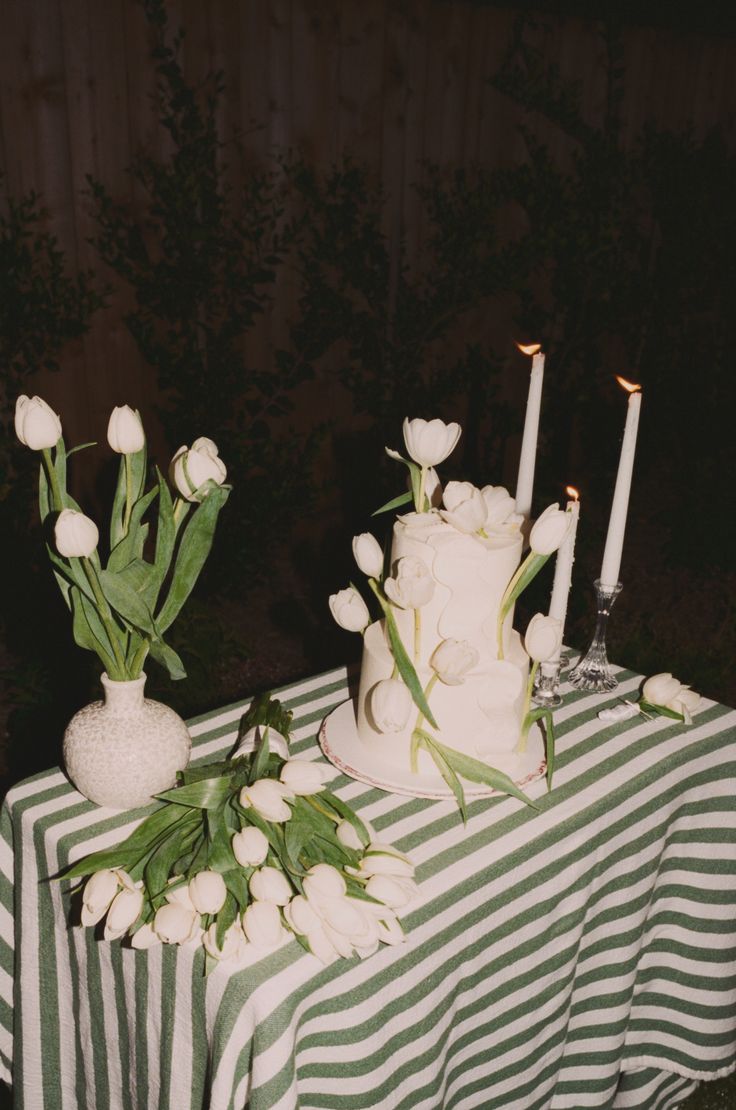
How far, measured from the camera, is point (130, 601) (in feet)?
3.25

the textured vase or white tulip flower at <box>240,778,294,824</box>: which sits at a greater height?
white tulip flower at <box>240,778,294,824</box>

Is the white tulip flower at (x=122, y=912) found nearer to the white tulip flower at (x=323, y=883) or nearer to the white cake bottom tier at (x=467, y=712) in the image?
the white tulip flower at (x=323, y=883)

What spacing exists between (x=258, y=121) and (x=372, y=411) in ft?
3.46

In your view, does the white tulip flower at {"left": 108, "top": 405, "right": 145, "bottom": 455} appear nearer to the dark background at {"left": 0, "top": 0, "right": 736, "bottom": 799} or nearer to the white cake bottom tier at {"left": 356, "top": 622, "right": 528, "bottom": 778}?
the white cake bottom tier at {"left": 356, "top": 622, "right": 528, "bottom": 778}

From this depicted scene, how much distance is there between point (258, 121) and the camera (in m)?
3.20

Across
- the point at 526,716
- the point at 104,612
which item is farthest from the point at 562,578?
the point at 104,612

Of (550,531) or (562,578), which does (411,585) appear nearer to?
(550,531)

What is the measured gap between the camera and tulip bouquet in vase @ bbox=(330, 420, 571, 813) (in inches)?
41.0

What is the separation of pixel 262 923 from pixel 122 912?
0.13 meters

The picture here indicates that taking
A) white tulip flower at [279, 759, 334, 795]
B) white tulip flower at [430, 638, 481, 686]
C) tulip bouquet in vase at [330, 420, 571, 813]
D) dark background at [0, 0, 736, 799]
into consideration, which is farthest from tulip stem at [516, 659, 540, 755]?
dark background at [0, 0, 736, 799]

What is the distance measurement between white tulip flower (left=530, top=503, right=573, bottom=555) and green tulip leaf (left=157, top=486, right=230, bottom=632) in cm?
36

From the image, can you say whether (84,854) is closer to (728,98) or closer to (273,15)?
(273,15)

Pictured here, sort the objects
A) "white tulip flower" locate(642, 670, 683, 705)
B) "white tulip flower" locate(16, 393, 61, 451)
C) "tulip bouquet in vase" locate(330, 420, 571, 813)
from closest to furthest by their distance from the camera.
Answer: "white tulip flower" locate(16, 393, 61, 451) < "tulip bouquet in vase" locate(330, 420, 571, 813) < "white tulip flower" locate(642, 670, 683, 705)

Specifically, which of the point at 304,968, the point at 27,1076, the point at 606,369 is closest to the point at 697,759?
the point at 304,968
